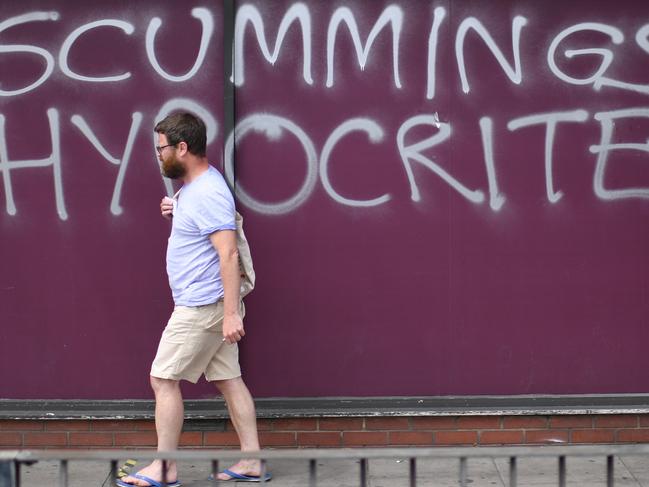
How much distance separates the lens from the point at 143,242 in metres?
5.76

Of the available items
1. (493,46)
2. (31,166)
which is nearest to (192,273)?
(31,166)

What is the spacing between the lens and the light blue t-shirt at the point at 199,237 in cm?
509

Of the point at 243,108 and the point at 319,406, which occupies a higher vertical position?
the point at 243,108

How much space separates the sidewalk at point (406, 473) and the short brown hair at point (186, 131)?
1598 mm

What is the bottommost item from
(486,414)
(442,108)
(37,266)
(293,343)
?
(486,414)

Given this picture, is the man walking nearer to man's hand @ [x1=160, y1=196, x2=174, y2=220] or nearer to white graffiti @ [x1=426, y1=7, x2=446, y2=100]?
man's hand @ [x1=160, y1=196, x2=174, y2=220]

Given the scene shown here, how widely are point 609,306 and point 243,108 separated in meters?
2.11

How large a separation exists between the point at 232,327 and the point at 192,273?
0.33 metres

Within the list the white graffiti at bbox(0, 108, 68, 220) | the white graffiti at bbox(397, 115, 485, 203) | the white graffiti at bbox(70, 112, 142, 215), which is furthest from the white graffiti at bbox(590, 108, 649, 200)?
the white graffiti at bbox(0, 108, 68, 220)

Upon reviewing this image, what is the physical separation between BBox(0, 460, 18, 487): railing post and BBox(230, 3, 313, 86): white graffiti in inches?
111

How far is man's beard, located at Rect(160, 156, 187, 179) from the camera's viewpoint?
17.0 ft

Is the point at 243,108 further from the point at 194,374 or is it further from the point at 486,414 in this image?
the point at 486,414

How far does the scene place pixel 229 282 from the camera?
507cm

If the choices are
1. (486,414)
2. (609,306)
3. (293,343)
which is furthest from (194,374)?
(609,306)
